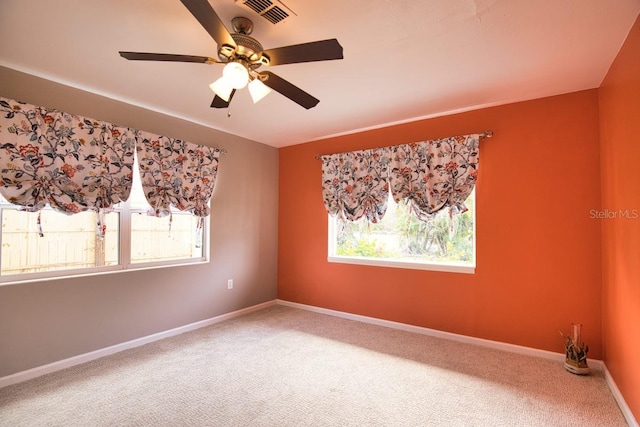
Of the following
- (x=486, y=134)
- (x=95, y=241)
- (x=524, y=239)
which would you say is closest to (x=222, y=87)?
(x=95, y=241)

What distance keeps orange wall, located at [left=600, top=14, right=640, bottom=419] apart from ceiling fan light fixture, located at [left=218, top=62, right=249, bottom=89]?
2.20m

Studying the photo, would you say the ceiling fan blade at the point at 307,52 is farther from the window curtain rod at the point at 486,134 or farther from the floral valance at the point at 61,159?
the window curtain rod at the point at 486,134

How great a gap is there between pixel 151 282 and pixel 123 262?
0.34 m

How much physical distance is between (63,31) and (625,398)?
425 cm

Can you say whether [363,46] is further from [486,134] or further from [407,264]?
[407,264]

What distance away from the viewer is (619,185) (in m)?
2.08

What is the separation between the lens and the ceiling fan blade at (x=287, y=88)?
1.85m

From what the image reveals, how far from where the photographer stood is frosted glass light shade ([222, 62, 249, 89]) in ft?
5.46

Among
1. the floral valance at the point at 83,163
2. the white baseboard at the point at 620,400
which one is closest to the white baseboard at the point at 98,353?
the floral valance at the point at 83,163

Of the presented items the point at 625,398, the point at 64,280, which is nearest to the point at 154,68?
the point at 64,280

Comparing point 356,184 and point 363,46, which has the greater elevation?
point 363,46

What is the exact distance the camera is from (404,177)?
341 centimetres

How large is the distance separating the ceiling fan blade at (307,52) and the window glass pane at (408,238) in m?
2.27

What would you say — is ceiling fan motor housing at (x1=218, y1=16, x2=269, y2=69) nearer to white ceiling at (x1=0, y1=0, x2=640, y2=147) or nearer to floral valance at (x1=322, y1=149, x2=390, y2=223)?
white ceiling at (x1=0, y1=0, x2=640, y2=147)
